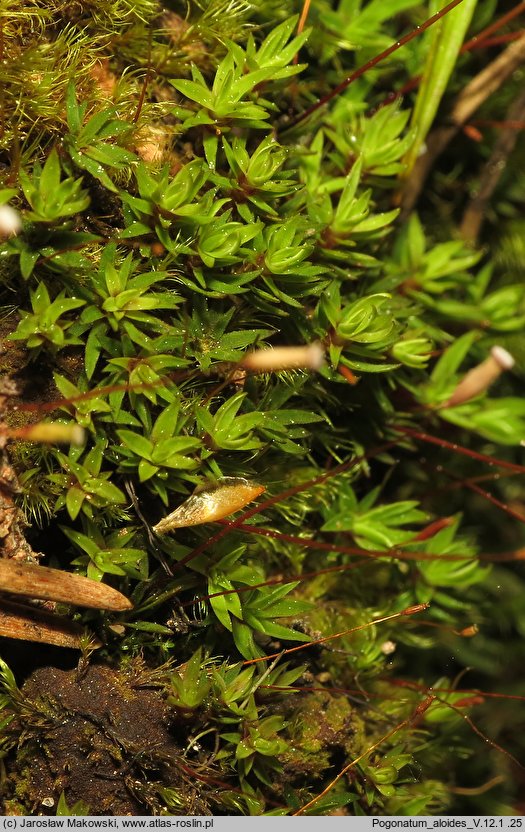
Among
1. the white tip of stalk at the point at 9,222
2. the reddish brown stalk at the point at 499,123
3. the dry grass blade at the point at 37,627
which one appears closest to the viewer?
the white tip of stalk at the point at 9,222

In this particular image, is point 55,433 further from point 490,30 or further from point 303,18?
point 490,30

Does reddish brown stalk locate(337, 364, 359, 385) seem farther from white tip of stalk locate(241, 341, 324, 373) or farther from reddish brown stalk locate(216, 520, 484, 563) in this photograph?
reddish brown stalk locate(216, 520, 484, 563)

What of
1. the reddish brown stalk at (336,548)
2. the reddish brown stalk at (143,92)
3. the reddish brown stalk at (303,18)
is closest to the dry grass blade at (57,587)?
the reddish brown stalk at (336,548)

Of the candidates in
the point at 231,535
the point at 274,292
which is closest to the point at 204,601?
the point at 231,535

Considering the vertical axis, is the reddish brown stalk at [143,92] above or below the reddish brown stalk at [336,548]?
above

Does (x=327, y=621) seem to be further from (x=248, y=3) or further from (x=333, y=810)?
(x=248, y=3)

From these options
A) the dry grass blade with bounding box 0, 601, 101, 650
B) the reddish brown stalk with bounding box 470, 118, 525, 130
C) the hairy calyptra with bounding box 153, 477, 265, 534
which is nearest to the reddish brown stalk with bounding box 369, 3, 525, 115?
the reddish brown stalk with bounding box 470, 118, 525, 130

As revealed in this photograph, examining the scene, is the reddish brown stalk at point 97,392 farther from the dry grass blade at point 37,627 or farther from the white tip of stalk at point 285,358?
the dry grass blade at point 37,627
